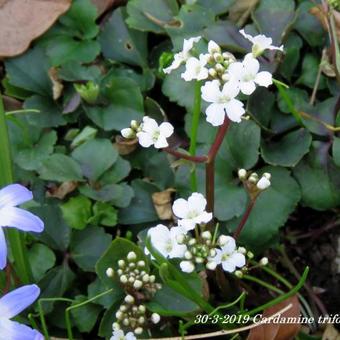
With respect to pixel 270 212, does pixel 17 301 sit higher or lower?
higher

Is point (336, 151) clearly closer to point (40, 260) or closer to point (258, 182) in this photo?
point (258, 182)

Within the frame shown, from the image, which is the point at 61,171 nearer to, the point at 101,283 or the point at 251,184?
the point at 101,283

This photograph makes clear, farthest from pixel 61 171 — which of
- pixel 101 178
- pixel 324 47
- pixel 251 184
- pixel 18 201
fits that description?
pixel 324 47

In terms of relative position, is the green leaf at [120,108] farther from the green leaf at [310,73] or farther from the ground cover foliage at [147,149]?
the green leaf at [310,73]

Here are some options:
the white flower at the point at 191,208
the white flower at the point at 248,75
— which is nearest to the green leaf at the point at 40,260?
the white flower at the point at 191,208

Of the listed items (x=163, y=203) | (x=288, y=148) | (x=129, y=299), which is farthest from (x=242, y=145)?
(x=129, y=299)

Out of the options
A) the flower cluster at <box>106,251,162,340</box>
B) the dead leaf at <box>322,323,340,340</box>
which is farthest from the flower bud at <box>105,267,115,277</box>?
the dead leaf at <box>322,323,340,340</box>

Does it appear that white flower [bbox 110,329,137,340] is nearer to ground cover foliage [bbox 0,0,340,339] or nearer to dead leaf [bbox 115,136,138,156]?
ground cover foliage [bbox 0,0,340,339]
